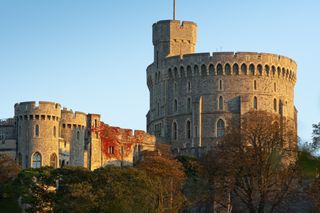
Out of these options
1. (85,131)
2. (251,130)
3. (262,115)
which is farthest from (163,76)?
(251,130)

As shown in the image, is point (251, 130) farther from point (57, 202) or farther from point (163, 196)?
point (57, 202)

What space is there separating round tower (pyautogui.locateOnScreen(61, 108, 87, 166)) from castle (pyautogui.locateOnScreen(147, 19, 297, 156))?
15.5 metres

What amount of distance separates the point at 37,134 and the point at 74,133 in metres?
4.21

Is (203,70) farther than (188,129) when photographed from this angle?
Yes

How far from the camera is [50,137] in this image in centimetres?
6844

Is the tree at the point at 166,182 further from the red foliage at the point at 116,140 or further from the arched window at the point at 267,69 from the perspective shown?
the arched window at the point at 267,69

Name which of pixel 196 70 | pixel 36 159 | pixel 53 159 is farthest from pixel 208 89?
pixel 36 159

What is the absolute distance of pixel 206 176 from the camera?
52.3 m

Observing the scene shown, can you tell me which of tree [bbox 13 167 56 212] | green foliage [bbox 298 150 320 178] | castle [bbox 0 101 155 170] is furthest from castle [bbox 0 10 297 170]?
green foliage [bbox 298 150 320 178]

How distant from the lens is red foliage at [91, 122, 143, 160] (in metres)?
74.4

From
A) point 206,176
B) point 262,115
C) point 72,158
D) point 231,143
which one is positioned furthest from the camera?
point 72,158

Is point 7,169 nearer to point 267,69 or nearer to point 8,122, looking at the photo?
point 8,122

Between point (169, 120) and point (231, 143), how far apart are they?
39.4 m

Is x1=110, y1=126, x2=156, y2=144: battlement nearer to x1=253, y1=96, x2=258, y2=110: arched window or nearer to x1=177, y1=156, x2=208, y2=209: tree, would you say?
x1=253, y1=96, x2=258, y2=110: arched window
